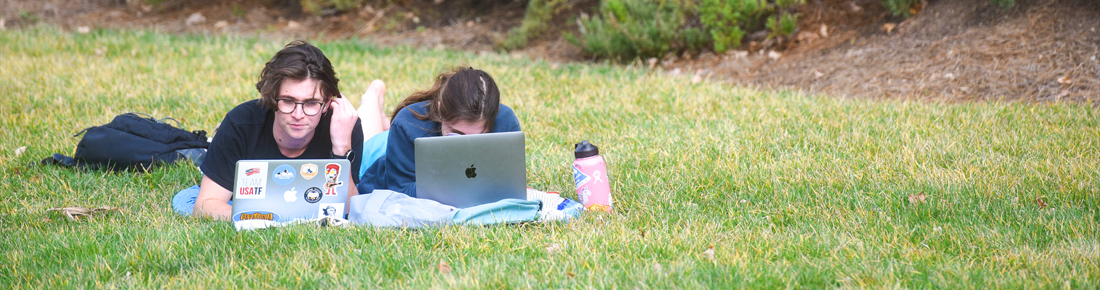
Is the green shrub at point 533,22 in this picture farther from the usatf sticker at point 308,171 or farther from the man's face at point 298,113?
the usatf sticker at point 308,171

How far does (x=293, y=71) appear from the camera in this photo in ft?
11.2

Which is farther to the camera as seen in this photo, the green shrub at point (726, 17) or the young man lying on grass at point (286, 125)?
the green shrub at point (726, 17)

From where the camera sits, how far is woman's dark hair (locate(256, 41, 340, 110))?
11.2 feet

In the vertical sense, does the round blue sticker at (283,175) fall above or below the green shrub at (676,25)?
above

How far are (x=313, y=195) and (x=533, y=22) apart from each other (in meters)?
6.93

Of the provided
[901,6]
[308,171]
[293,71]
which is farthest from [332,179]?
[901,6]

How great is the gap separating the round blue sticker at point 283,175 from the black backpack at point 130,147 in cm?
187

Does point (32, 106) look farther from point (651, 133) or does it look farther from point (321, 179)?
point (651, 133)

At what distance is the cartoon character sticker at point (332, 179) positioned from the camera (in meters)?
3.38

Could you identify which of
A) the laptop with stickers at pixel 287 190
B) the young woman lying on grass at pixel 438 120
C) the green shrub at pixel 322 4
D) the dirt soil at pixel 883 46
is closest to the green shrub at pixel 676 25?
the dirt soil at pixel 883 46

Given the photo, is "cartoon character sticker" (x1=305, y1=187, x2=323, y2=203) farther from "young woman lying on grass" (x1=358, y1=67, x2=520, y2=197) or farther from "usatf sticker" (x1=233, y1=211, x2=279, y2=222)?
"young woman lying on grass" (x1=358, y1=67, x2=520, y2=197)

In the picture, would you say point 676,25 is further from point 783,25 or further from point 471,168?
point 471,168

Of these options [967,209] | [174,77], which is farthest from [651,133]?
[174,77]

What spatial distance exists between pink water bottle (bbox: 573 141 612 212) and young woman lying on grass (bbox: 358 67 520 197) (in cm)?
48
